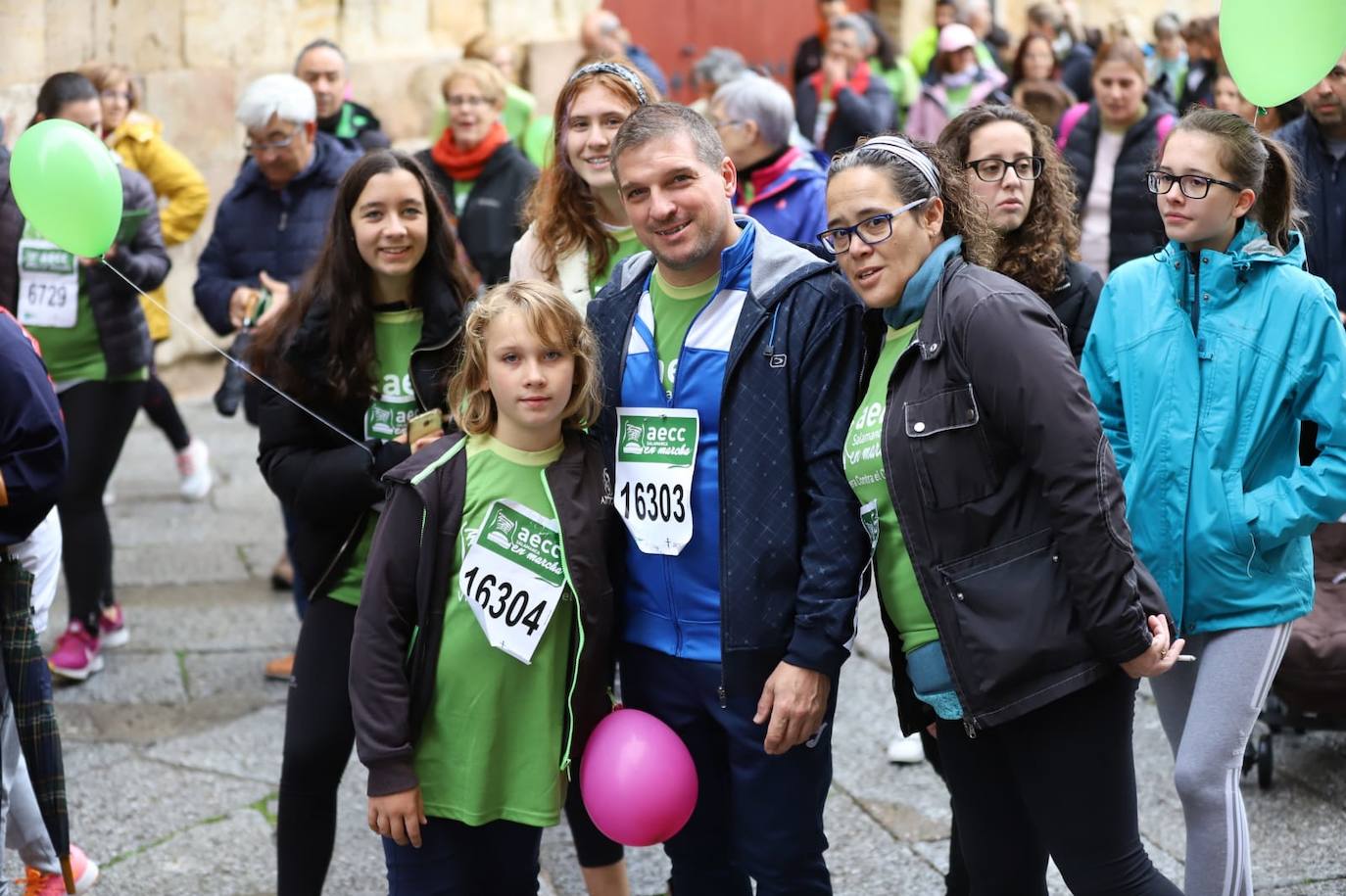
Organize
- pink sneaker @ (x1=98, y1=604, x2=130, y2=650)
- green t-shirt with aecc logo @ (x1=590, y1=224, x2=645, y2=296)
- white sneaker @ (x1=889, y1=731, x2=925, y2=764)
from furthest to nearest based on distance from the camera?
1. pink sneaker @ (x1=98, y1=604, x2=130, y2=650)
2. white sneaker @ (x1=889, y1=731, x2=925, y2=764)
3. green t-shirt with aecc logo @ (x1=590, y1=224, x2=645, y2=296)

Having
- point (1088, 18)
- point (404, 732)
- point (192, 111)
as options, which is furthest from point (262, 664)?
point (1088, 18)

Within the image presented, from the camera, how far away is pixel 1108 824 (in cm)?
262

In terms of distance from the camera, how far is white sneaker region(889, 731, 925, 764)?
4.53 m

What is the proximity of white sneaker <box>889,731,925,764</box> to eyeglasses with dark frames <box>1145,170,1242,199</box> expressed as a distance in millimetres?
2018

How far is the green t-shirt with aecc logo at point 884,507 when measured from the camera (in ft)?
8.81

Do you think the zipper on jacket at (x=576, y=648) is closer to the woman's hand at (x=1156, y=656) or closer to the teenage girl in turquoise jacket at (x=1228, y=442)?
the woman's hand at (x=1156, y=656)

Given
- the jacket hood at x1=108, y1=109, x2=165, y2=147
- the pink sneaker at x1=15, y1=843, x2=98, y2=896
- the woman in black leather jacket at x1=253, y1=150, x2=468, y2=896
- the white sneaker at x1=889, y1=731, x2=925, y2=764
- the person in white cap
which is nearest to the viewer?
the woman in black leather jacket at x1=253, y1=150, x2=468, y2=896

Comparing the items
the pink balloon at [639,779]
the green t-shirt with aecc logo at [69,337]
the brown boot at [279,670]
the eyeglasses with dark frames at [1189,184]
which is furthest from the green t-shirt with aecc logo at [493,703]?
the green t-shirt with aecc logo at [69,337]

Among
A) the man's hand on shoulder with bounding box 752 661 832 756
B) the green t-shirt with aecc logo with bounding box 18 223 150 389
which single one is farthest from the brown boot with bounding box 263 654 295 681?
the man's hand on shoulder with bounding box 752 661 832 756

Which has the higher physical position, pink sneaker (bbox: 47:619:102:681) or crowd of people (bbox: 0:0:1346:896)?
crowd of people (bbox: 0:0:1346:896)

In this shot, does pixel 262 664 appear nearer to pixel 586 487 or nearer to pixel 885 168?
pixel 586 487

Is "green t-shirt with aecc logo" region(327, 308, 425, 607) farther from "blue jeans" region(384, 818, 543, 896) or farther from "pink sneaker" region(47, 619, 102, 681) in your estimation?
"pink sneaker" region(47, 619, 102, 681)

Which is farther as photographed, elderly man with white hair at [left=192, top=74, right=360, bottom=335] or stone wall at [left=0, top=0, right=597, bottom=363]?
stone wall at [left=0, top=0, right=597, bottom=363]

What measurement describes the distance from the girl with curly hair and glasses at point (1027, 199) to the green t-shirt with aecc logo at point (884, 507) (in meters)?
0.71
